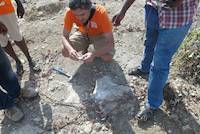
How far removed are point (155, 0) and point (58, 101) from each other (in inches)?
63.0

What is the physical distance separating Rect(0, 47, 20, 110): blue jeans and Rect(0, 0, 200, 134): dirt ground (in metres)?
0.24

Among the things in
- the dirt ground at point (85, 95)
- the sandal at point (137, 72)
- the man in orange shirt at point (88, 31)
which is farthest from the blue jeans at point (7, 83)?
the sandal at point (137, 72)

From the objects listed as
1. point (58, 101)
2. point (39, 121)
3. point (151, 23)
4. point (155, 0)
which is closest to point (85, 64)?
point (58, 101)

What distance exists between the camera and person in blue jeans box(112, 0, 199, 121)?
295 cm

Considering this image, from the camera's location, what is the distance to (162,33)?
3102 mm

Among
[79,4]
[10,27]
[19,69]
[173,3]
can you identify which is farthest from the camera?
[19,69]

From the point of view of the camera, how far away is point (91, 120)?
12.7ft

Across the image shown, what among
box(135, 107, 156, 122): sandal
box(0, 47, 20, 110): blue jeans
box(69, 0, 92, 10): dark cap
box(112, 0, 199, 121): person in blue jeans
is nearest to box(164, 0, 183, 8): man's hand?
box(112, 0, 199, 121): person in blue jeans

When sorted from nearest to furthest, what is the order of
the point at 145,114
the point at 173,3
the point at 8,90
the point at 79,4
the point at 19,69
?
1. the point at 173,3
2. the point at 79,4
3. the point at 145,114
4. the point at 8,90
5. the point at 19,69

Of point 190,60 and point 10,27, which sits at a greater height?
point 10,27

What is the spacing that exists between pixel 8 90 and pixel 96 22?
1.14 meters

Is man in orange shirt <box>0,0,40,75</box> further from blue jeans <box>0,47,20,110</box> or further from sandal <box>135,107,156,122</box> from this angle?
sandal <box>135,107,156,122</box>

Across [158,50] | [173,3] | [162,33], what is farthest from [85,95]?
[173,3]

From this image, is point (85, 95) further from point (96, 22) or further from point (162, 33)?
point (162, 33)
